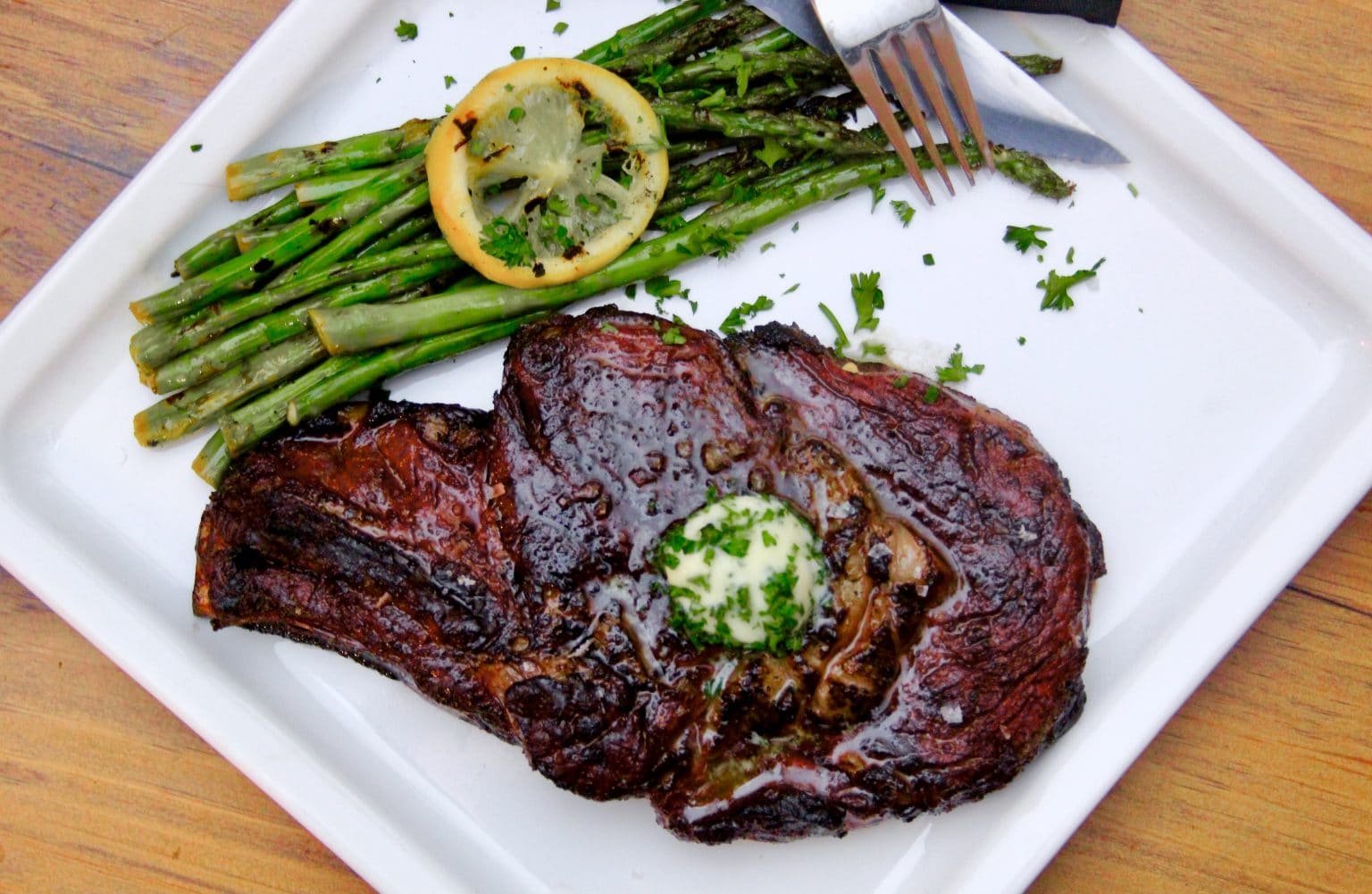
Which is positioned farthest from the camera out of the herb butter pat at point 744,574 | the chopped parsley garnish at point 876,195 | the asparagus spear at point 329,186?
the chopped parsley garnish at point 876,195

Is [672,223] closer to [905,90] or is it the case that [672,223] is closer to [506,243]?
[506,243]

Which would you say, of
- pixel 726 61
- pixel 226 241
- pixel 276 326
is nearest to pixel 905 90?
pixel 726 61

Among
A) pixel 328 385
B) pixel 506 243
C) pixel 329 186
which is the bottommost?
pixel 328 385

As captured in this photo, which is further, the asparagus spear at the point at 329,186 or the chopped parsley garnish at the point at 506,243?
the asparagus spear at the point at 329,186

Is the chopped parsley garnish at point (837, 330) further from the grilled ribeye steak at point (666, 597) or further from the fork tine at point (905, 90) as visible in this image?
the fork tine at point (905, 90)

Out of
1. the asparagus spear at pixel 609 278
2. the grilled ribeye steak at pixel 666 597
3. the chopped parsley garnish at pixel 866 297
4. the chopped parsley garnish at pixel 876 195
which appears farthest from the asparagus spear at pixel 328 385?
the chopped parsley garnish at pixel 876 195

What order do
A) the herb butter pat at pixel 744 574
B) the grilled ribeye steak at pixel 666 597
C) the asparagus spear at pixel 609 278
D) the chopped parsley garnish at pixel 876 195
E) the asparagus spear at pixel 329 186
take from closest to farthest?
1. the herb butter pat at pixel 744 574
2. the grilled ribeye steak at pixel 666 597
3. the asparagus spear at pixel 609 278
4. the asparagus spear at pixel 329 186
5. the chopped parsley garnish at pixel 876 195
